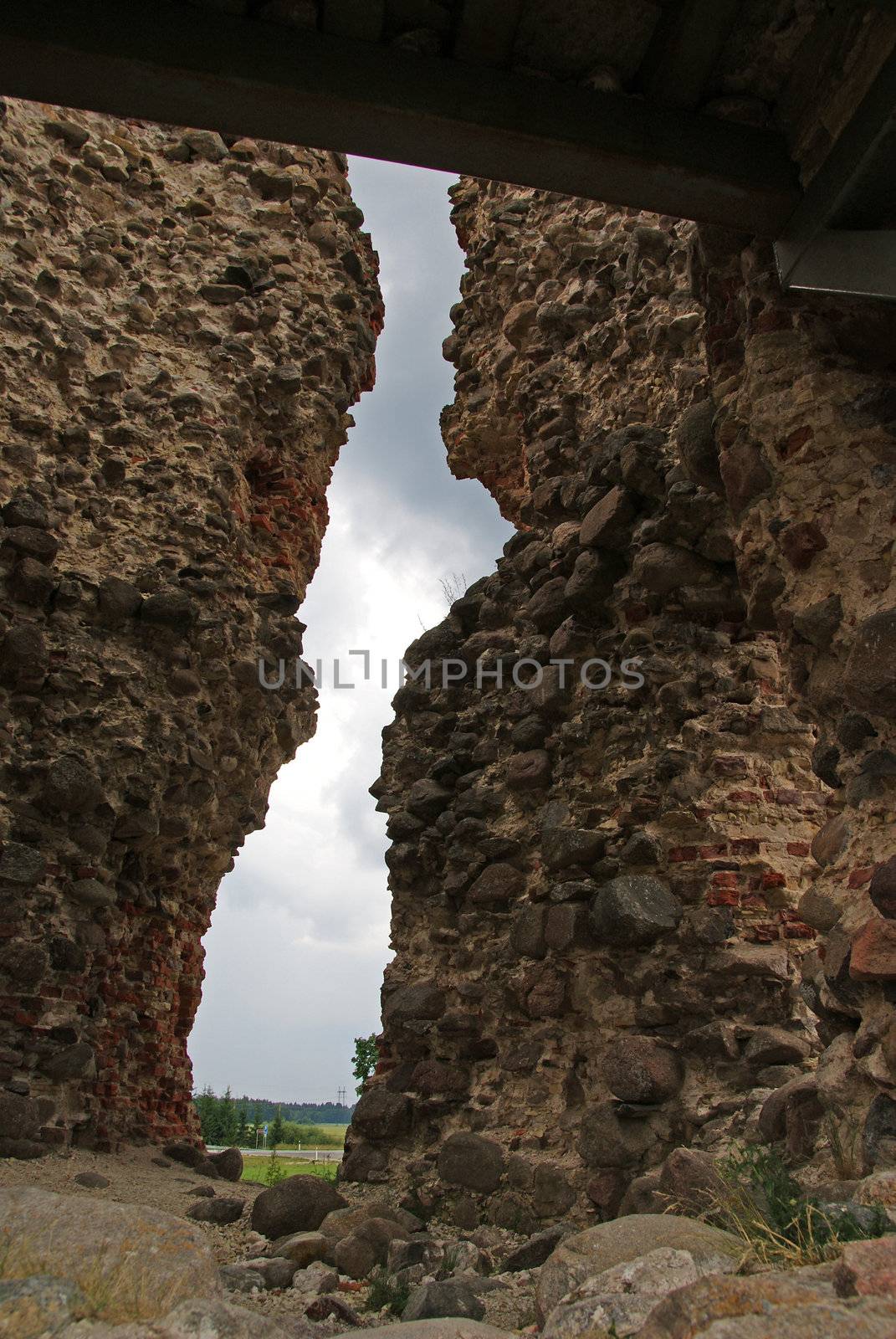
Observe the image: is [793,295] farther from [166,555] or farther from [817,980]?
[166,555]

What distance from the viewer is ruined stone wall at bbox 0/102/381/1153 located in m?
5.00

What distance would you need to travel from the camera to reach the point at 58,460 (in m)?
5.75

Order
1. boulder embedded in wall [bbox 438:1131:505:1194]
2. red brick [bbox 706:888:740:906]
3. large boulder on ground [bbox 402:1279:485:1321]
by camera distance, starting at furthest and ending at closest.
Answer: boulder embedded in wall [bbox 438:1131:505:1194] → red brick [bbox 706:888:740:906] → large boulder on ground [bbox 402:1279:485:1321]

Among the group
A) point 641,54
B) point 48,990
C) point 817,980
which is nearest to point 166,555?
point 48,990

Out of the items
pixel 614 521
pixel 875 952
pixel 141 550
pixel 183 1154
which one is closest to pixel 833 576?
pixel 875 952

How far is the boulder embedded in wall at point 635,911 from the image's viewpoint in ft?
13.2

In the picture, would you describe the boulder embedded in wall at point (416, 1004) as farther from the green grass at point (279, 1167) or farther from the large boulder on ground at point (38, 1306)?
the green grass at point (279, 1167)

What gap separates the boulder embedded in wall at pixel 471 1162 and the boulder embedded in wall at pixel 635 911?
1.09 meters

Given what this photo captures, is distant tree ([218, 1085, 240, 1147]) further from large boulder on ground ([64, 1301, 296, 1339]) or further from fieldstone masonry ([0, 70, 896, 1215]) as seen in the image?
large boulder on ground ([64, 1301, 296, 1339])

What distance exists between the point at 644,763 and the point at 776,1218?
92.2 inches

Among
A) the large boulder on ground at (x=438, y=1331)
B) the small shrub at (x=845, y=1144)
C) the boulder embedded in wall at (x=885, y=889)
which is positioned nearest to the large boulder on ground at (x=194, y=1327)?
the large boulder on ground at (x=438, y=1331)

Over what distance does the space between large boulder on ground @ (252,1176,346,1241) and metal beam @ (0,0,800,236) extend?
13.3 ft

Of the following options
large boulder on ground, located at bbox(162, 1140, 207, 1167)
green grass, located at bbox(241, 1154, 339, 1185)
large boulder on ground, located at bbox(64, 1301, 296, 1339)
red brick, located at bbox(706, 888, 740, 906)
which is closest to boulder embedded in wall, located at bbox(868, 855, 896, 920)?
red brick, located at bbox(706, 888, 740, 906)

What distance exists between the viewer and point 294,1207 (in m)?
4.16
